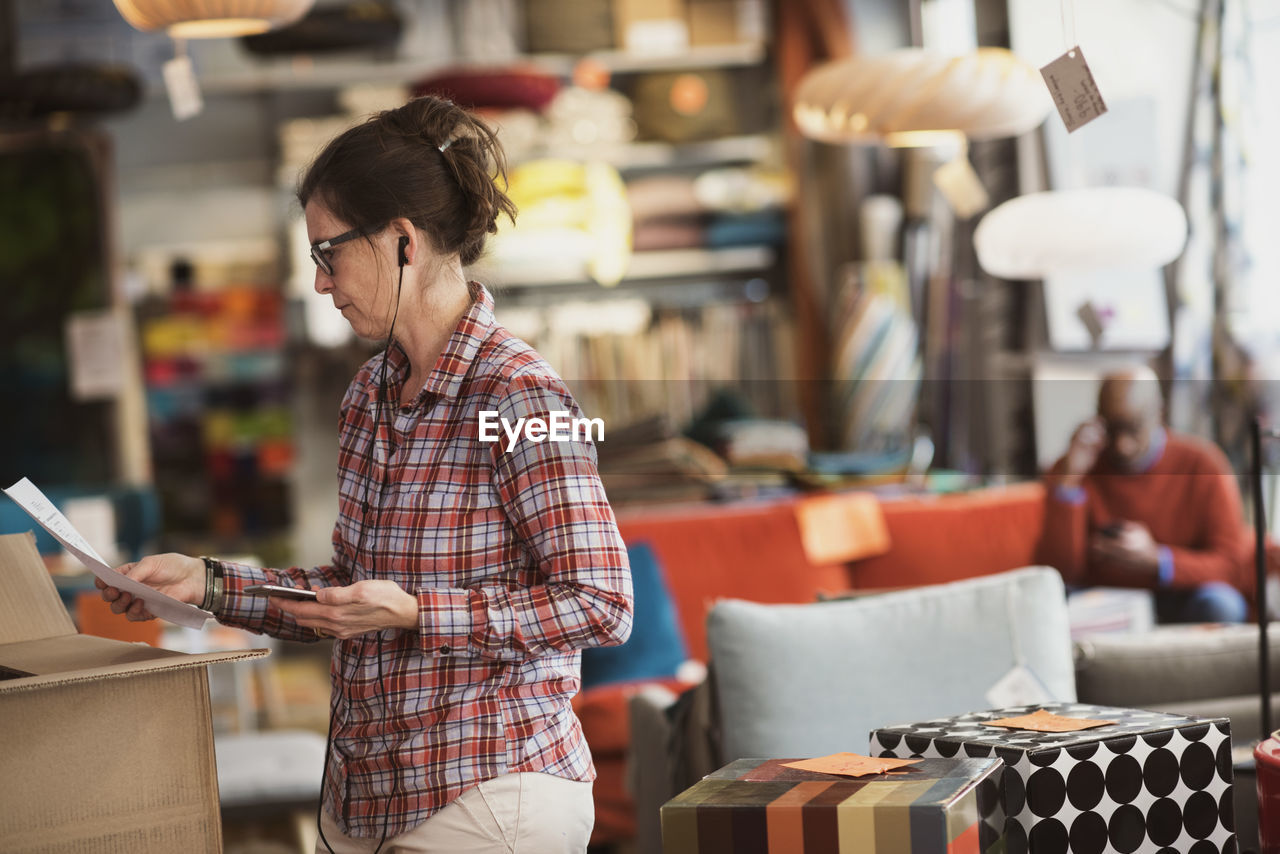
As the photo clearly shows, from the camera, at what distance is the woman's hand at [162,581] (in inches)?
59.6

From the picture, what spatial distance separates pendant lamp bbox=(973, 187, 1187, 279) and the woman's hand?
2.10 m

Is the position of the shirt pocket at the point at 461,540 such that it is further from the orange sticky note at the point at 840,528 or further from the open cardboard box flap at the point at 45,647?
the orange sticky note at the point at 840,528

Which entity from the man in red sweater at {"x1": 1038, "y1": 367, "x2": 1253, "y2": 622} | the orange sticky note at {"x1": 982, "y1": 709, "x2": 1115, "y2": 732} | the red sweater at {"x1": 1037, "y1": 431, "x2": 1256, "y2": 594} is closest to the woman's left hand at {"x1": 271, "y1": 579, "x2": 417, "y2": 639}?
the orange sticky note at {"x1": 982, "y1": 709, "x2": 1115, "y2": 732}

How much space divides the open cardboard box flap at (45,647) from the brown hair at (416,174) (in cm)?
46

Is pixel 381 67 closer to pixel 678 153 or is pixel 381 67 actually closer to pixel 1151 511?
pixel 678 153

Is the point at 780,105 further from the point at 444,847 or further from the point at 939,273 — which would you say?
the point at 444,847

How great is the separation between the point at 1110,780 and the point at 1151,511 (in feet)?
7.24

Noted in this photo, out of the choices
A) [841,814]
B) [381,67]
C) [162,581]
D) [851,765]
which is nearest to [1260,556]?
[851,765]

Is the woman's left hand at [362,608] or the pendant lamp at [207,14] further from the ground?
the pendant lamp at [207,14]

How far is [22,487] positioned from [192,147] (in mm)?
5508

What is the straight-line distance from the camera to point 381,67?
6344 millimetres

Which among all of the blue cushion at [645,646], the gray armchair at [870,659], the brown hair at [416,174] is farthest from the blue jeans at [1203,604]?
the brown hair at [416,174]

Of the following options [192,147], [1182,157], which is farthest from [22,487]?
[192,147]

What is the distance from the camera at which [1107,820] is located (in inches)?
59.0
